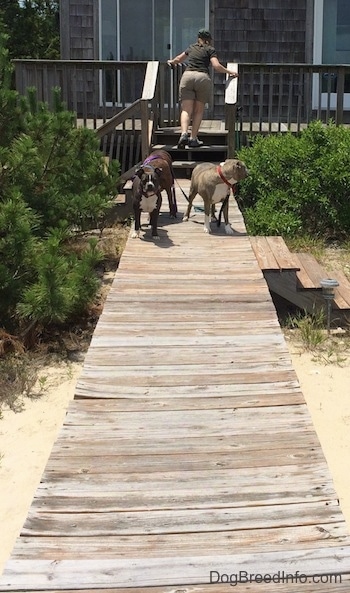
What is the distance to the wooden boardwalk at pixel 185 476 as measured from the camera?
226cm

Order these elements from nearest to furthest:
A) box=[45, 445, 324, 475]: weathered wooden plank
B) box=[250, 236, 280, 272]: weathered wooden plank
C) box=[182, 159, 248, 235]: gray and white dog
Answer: box=[45, 445, 324, 475]: weathered wooden plank < box=[250, 236, 280, 272]: weathered wooden plank < box=[182, 159, 248, 235]: gray and white dog

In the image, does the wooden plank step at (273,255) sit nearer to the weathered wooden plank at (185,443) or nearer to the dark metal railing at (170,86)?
the dark metal railing at (170,86)

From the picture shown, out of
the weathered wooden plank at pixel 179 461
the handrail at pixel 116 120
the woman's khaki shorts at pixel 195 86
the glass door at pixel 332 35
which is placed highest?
the glass door at pixel 332 35

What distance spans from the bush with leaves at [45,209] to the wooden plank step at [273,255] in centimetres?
147

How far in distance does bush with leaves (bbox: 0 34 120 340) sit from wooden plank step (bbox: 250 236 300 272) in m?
1.47

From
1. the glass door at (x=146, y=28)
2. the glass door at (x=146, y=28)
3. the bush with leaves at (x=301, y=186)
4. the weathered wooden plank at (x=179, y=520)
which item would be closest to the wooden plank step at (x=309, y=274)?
the bush with leaves at (x=301, y=186)

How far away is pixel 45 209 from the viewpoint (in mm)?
6602

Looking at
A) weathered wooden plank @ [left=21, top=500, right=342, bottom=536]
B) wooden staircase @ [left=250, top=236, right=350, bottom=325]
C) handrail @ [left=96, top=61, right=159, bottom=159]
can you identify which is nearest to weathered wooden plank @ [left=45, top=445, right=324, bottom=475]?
weathered wooden plank @ [left=21, top=500, right=342, bottom=536]

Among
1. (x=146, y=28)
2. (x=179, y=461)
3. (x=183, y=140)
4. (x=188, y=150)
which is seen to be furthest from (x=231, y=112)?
(x=179, y=461)

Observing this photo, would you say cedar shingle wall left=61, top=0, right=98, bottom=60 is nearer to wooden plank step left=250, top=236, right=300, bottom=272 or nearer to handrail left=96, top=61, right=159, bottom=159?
handrail left=96, top=61, right=159, bottom=159

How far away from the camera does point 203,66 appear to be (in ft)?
28.6

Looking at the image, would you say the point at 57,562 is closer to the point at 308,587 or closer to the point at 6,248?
the point at 308,587

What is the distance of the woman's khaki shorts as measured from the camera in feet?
28.0

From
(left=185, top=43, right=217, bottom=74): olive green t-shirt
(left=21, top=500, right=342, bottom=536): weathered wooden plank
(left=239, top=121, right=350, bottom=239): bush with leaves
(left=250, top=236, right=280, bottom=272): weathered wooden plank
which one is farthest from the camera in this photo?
(left=185, top=43, right=217, bottom=74): olive green t-shirt
